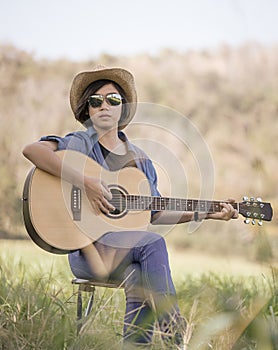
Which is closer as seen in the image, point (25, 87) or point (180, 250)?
point (180, 250)

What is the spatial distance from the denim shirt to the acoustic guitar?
3 centimetres

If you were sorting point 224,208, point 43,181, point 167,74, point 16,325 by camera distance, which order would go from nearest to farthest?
point 16,325 → point 43,181 → point 224,208 → point 167,74

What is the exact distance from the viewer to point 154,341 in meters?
2.04

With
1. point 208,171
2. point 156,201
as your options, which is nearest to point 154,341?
point 156,201

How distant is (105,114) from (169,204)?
43 centimetres

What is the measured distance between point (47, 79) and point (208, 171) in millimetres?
10092

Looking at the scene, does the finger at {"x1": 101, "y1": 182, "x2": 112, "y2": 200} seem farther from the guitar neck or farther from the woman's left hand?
the woman's left hand

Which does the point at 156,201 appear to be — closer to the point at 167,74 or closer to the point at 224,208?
the point at 224,208

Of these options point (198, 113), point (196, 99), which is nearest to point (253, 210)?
point (198, 113)

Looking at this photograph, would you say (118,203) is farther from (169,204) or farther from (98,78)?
(98,78)

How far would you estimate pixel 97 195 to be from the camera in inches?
98.3

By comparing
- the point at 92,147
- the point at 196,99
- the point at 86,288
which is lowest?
the point at 86,288

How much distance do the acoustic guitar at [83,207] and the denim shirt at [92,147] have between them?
0.09 feet

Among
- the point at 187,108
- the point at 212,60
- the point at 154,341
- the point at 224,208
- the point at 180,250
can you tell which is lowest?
the point at 180,250
